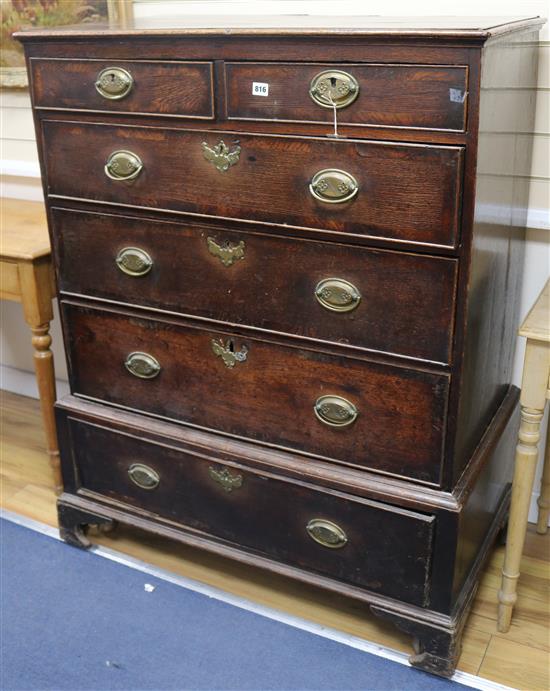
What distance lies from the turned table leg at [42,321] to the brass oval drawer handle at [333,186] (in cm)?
107

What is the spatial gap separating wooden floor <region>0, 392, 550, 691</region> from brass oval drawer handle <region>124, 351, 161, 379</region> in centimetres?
64

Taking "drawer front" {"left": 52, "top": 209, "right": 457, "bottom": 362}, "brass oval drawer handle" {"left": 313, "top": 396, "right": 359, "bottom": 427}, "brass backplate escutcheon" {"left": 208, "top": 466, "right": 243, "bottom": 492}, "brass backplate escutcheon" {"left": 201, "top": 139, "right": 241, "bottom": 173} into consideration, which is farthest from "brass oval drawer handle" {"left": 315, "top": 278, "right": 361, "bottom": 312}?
"brass backplate escutcheon" {"left": 208, "top": 466, "right": 243, "bottom": 492}

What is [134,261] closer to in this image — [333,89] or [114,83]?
[114,83]

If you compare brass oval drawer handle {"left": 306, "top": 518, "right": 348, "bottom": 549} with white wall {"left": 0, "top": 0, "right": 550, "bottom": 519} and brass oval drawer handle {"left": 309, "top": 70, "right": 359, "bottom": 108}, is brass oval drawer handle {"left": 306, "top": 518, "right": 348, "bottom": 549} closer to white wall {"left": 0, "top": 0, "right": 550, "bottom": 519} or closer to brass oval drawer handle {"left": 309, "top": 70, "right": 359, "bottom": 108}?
white wall {"left": 0, "top": 0, "right": 550, "bottom": 519}

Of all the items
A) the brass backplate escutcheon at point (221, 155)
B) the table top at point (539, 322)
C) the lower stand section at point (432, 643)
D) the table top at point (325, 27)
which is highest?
the table top at point (325, 27)

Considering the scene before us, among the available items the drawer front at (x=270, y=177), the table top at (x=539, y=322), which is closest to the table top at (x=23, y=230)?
the drawer front at (x=270, y=177)

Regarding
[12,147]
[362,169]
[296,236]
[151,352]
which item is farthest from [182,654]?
[12,147]

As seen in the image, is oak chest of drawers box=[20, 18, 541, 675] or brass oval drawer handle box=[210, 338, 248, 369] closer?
oak chest of drawers box=[20, 18, 541, 675]

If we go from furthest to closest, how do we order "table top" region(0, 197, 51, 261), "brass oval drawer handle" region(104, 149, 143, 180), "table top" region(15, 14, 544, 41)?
"table top" region(0, 197, 51, 261), "brass oval drawer handle" region(104, 149, 143, 180), "table top" region(15, 14, 544, 41)

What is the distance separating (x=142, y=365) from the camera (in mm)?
2293

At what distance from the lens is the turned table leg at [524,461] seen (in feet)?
6.40

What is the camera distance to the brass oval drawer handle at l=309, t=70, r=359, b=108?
5.67ft

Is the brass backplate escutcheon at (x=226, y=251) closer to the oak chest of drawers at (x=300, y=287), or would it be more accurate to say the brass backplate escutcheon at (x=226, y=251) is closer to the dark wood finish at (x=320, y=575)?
the oak chest of drawers at (x=300, y=287)

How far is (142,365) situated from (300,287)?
57 cm
